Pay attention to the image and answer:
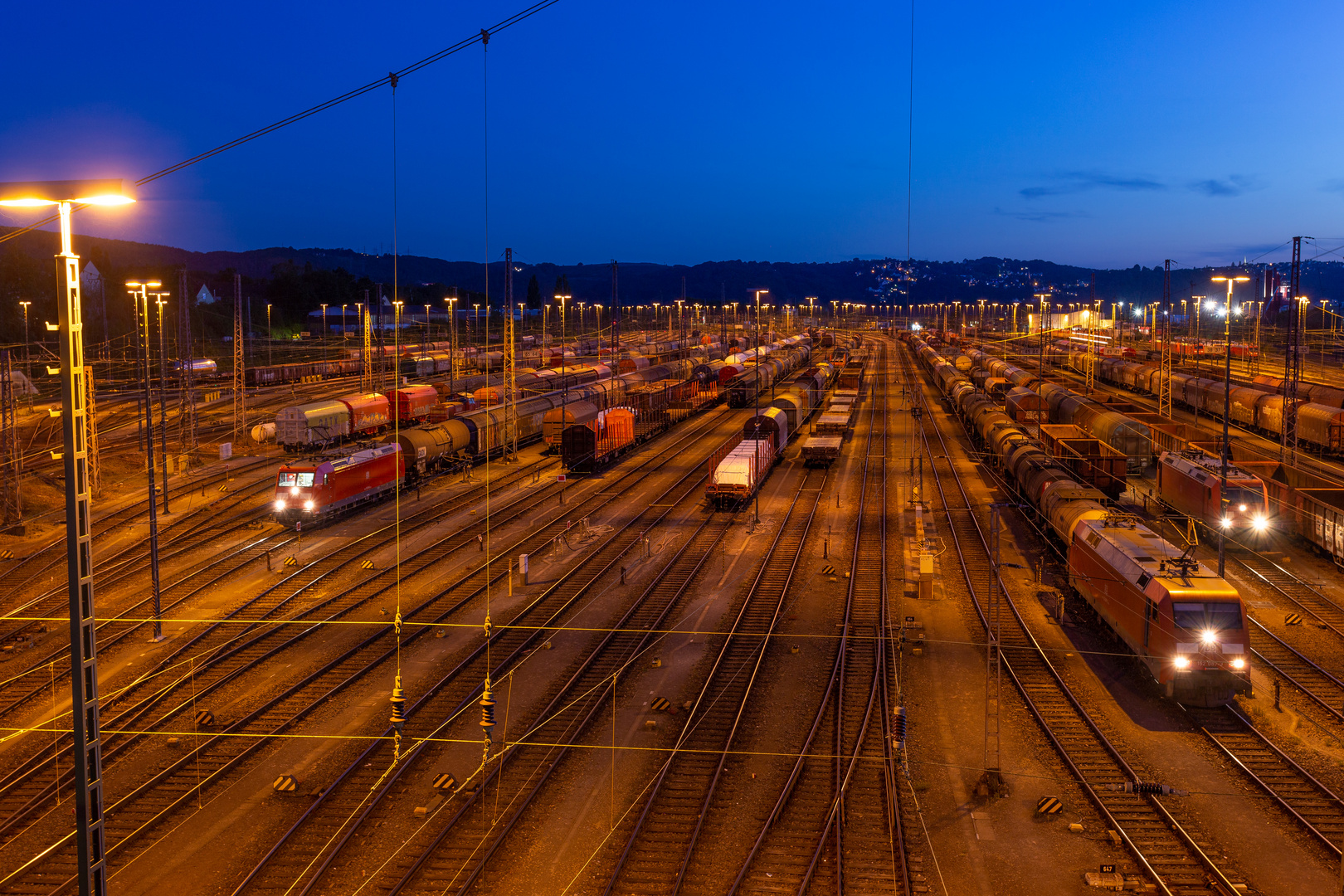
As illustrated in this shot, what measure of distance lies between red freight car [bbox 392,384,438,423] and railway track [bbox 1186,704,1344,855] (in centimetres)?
4543

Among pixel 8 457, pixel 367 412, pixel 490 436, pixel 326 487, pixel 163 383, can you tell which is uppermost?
pixel 163 383

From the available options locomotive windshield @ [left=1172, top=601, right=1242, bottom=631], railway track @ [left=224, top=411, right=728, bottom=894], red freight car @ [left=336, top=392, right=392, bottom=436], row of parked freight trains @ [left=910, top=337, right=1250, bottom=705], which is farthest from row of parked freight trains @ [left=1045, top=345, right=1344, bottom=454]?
red freight car @ [left=336, top=392, right=392, bottom=436]

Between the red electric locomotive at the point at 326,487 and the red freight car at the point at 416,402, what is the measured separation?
17813 millimetres

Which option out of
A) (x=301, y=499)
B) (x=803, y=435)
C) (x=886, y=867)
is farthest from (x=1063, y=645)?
(x=803, y=435)

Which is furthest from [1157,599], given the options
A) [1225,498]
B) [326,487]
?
[326,487]

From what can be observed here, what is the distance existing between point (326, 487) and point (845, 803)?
25.1m

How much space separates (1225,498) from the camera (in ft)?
98.0

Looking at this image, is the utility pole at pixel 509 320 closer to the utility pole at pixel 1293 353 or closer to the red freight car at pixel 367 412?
the red freight car at pixel 367 412

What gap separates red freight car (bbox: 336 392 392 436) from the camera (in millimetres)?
51719

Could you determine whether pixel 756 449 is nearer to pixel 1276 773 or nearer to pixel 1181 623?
pixel 1181 623

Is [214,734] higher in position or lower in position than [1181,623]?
lower

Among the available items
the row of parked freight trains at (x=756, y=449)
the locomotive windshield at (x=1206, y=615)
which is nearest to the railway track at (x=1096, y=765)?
the locomotive windshield at (x=1206, y=615)

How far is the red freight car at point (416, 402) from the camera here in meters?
55.9

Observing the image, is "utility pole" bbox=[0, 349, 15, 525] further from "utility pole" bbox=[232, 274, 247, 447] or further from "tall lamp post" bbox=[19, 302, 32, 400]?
"utility pole" bbox=[232, 274, 247, 447]
